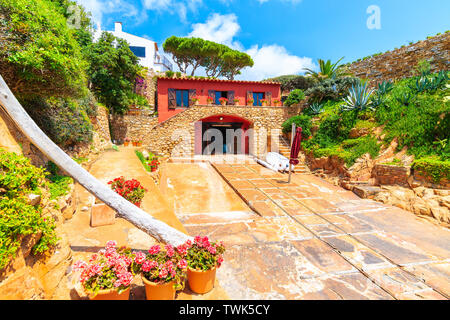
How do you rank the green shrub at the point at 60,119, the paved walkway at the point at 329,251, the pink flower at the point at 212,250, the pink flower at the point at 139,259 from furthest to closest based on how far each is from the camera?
the green shrub at the point at 60,119, the paved walkway at the point at 329,251, the pink flower at the point at 212,250, the pink flower at the point at 139,259

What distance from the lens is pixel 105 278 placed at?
241 centimetres

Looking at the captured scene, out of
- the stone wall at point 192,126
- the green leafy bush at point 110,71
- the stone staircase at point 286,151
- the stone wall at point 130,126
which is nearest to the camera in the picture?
the stone staircase at point 286,151

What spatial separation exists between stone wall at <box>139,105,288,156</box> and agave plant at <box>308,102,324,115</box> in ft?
6.70

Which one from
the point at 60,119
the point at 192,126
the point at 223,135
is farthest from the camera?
the point at 223,135

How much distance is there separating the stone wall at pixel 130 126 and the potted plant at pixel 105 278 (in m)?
15.2

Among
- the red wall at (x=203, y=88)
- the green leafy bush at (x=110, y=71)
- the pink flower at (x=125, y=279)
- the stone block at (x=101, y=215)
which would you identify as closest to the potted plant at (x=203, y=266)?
the pink flower at (x=125, y=279)

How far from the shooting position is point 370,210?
6.55 m

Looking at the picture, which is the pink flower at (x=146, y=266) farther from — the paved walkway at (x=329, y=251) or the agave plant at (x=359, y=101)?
the agave plant at (x=359, y=101)

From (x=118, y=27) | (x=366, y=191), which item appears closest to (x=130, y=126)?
(x=366, y=191)

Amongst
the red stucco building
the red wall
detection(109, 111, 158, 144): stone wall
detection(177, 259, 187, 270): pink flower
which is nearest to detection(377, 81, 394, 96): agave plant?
the red stucco building

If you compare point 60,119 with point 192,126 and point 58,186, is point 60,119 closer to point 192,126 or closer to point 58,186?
point 58,186

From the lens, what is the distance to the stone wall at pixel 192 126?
1378 centimetres

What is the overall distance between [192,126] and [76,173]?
1143cm

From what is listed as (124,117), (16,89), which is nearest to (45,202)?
(16,89)
